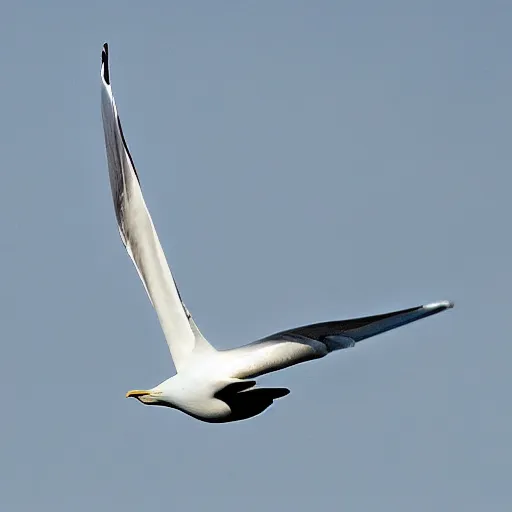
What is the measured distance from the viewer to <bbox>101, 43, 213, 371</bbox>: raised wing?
22.7 meters

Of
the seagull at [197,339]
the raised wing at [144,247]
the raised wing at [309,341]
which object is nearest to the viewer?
the raised wing at [309,341]

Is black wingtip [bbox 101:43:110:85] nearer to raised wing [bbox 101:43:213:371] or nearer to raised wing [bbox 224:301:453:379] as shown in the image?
raised wing [bbox 101:43:213:371]

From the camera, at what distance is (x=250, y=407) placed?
70.9ft

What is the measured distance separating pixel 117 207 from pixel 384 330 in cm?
482

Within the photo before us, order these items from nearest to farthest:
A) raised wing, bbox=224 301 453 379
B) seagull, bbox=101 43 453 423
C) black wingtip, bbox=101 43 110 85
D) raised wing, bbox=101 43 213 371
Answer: raised wing, bbox=224 301 453 379 < seagull, bbox=101 43 453 423 < raised wing, bbox=101 43 213 371 < black wingtip, bbox=101 43 110 85

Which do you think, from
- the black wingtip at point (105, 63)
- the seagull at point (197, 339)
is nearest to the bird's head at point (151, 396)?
the seagull at point (197, 339)

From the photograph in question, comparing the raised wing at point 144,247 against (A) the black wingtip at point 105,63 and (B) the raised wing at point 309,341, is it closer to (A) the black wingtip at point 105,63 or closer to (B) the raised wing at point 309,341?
(A) the black wingtip at point 105,63

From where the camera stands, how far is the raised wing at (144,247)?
22.7 meters

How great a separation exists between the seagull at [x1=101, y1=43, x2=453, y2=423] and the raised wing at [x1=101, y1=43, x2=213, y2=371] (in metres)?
0.01

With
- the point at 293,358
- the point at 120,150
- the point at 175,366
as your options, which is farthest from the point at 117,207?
the point at 293,358

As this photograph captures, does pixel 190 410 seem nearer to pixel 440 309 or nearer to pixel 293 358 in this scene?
pixel 293 358

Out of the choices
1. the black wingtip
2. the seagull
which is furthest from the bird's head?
the black wingtip

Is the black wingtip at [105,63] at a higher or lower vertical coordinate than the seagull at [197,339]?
higher

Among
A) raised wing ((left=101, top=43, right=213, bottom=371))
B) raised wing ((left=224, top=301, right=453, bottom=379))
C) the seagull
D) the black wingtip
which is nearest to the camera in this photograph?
raised wing ((left=224, top=301, right=453, bottom=379))
